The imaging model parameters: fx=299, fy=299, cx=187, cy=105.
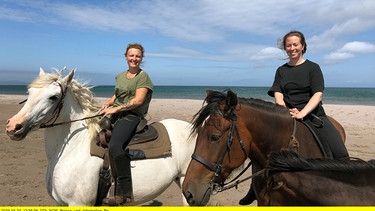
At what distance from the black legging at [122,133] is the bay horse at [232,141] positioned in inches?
47.8

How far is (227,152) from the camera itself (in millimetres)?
2385

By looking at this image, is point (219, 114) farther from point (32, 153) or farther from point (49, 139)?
point (32, 153)

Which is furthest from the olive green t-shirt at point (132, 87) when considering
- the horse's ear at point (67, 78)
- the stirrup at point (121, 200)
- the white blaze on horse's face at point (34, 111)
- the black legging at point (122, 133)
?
the stirrup at point (121, 200)

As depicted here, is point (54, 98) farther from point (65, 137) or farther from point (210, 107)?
point (210, 107)

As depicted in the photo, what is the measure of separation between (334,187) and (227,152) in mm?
787

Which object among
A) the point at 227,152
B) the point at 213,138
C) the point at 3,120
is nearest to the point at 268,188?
the point at 227,152

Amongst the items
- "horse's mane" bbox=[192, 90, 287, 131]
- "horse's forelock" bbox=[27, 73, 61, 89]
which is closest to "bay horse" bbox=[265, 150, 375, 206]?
"horse's mane" bbox=[192, 90, 287, 131]

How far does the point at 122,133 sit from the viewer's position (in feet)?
11.3

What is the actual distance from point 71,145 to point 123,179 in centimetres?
75

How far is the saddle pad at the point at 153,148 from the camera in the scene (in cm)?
362

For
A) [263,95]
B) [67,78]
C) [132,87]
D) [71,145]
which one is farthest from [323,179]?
[263,95]

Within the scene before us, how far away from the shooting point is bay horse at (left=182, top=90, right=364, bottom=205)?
234cm

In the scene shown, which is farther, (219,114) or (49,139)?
(49,139)

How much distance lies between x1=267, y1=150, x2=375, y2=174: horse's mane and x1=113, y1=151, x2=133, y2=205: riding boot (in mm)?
1785
